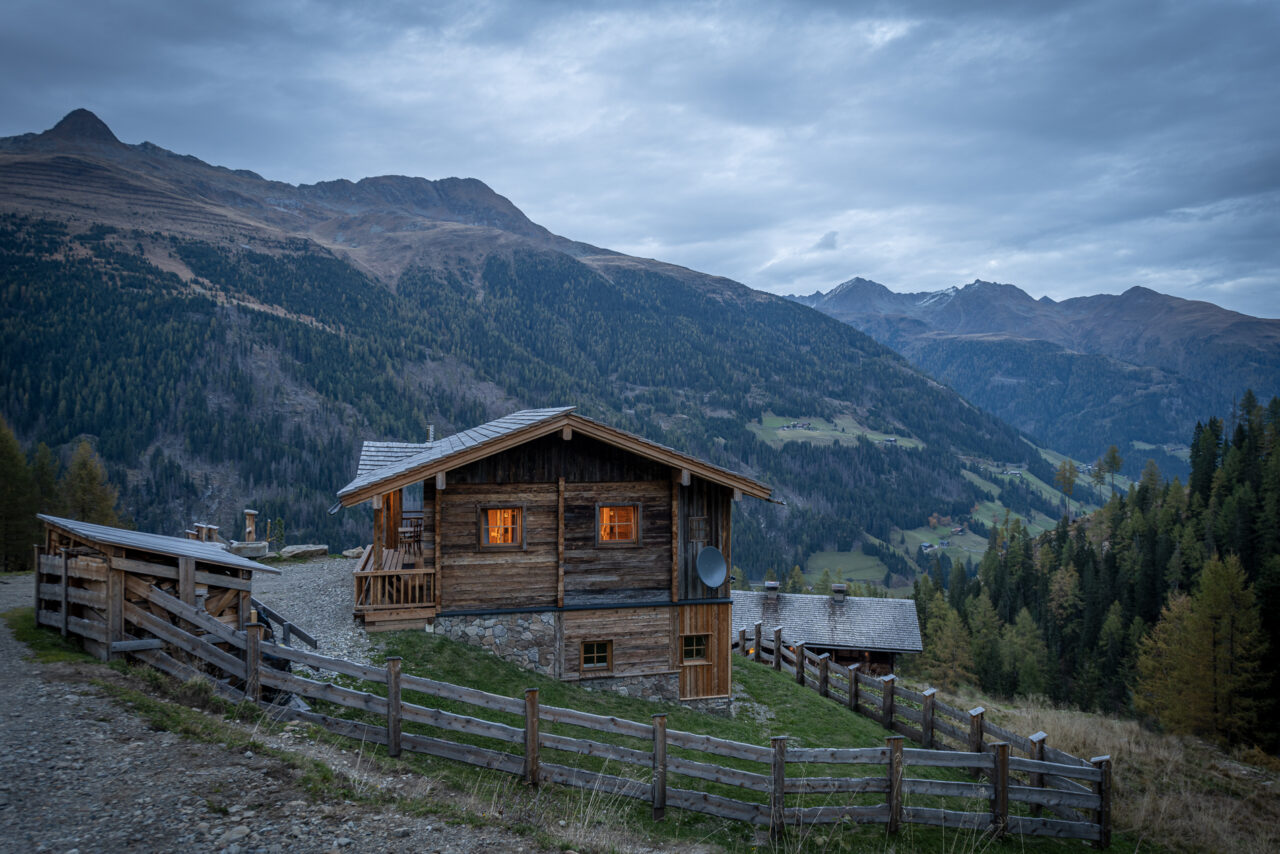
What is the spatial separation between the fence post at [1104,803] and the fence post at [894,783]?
177 inches

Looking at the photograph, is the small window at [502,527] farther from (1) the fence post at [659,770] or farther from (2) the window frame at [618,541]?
(1) the fence post at [659,770]

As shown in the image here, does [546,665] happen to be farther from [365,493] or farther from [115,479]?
[115,479]

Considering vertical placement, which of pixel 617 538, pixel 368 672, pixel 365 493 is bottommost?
pixel 368 672

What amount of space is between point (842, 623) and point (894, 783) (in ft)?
106

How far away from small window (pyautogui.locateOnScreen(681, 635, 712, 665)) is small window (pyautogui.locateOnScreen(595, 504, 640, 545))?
314 centimetres

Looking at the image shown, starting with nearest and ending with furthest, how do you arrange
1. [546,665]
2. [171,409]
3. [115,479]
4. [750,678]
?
[546,665] < [750,678] < [115,479] < [171,409]

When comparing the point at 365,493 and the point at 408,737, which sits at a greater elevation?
the point at 365,493

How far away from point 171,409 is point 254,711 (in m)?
189

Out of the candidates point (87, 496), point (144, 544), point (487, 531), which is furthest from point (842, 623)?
point (87, 496)

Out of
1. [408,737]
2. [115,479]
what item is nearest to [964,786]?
[408,737]

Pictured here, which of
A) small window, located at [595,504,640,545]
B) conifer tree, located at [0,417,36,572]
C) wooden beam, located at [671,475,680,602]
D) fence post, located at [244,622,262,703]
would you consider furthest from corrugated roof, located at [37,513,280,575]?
conifer tree, located at [0,417,36,572]

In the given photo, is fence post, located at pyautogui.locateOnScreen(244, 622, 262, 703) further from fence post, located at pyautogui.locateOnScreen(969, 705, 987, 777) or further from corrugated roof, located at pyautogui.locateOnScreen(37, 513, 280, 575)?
fence post, located at pyautogui.locateOnScreen(969, 705, 987, 777)

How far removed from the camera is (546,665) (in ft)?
57.6

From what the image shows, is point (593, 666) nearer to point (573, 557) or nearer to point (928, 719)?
point (573, 557)
